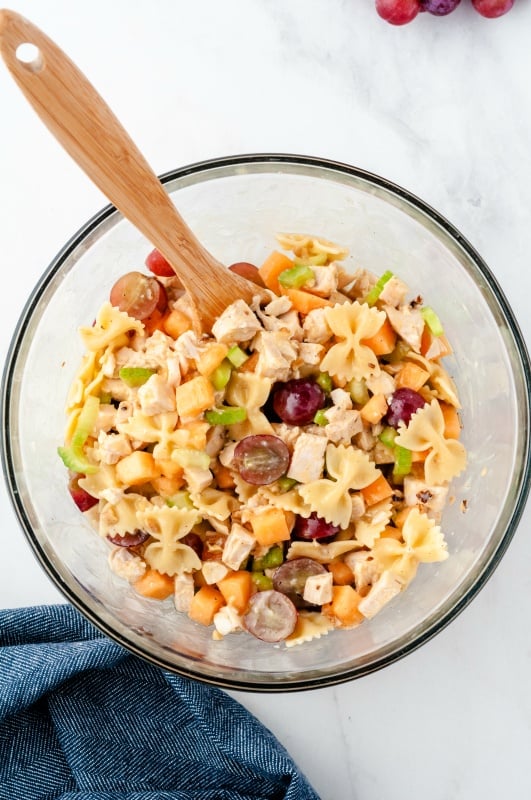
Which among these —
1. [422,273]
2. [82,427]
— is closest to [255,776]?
[82,427]

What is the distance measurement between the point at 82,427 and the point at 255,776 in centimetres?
140

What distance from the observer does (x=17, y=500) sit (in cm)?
272

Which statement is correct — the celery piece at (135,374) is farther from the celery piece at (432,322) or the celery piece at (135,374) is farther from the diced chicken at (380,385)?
the celery piece at (432,322)

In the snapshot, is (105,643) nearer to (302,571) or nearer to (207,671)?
(207,671)

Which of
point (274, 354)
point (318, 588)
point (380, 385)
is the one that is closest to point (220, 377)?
point (274, 354)

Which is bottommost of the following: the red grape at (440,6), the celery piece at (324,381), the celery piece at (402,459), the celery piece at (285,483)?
the celery piece at (402,459)

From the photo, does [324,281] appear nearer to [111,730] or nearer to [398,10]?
[398,10]

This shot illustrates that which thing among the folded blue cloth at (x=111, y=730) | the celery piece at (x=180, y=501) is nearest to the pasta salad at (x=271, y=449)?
the celery piece at (x=180, y=501)

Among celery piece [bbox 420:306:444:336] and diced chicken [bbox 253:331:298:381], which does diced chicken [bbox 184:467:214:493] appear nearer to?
diced chicken [bbox 253:331:298:381]

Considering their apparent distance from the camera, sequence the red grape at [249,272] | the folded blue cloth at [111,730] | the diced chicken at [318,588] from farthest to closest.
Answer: the folded blue cloth at [111,730] < the red grape at [249,272] < the diced chicken at [318,588]

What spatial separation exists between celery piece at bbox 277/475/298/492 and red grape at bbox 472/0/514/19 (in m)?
1.82

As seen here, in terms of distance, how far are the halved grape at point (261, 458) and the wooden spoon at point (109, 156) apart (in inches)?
15.9

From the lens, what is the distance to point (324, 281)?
2.70 metres

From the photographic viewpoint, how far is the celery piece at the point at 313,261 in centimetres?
280
